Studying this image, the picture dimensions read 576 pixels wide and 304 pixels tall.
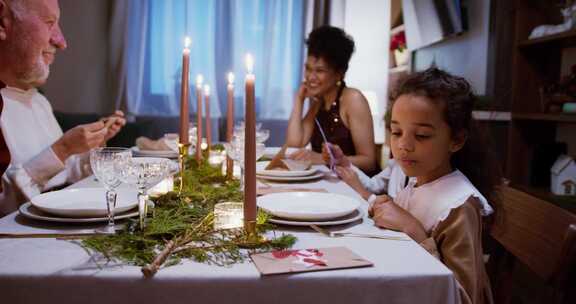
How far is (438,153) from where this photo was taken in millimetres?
1337

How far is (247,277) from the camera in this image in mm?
746

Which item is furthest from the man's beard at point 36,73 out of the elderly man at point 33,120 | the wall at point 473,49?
the wall at point 473,49

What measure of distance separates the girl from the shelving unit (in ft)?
5.00

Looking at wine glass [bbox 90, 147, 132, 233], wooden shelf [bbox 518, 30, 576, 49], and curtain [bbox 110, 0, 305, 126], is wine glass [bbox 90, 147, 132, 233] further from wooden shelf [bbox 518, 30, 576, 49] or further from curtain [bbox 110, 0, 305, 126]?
curtain [bbox 110, 0, 305, 126]

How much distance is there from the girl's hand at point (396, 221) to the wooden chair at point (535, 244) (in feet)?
0.88

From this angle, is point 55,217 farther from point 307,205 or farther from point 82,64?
point 82,64

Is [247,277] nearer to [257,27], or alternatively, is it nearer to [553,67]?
[553,67]

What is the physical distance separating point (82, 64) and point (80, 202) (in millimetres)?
3594

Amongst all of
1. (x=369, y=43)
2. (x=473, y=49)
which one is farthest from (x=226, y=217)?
(x=369, y=43)

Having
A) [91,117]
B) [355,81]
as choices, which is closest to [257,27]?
[355,81]

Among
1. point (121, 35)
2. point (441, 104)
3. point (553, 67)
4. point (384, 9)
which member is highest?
point (384, 9)

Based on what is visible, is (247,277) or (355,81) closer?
(247,277)

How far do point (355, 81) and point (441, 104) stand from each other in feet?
10.6

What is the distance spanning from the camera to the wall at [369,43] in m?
4.47
